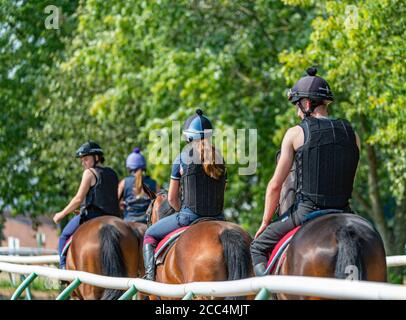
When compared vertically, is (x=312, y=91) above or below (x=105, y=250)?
above

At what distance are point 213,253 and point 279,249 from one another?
118 cm

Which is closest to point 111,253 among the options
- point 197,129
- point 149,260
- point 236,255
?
point 149,260

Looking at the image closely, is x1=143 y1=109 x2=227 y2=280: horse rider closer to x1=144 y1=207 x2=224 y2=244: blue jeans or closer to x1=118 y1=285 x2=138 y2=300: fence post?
x1=144 y1=207 x2=224 y2=244: blue jeans

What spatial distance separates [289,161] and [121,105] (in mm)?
18070

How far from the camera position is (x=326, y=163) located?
764cm

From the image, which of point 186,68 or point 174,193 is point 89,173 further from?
point 186,68

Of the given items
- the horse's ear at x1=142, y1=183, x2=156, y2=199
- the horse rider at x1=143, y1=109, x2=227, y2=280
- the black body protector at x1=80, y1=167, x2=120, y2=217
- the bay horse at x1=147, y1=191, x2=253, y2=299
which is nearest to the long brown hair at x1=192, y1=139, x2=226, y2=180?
the horse rider at x1=143, y1=109, x2=227, y2=280

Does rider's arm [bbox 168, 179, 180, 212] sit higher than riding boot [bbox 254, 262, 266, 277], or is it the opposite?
rider's arm [bbox 168, 179, 180, 212]

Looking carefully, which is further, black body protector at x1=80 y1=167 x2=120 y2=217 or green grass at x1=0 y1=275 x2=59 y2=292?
green grass at x1=0 y1=275 x2=59 y2=292

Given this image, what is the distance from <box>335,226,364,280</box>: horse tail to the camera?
6.83 m

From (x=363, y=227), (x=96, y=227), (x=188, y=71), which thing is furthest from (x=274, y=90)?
(x=363, y=227)

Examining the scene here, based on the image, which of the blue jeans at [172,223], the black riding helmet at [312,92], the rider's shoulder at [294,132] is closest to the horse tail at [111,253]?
the blue jeans at [172,223]
